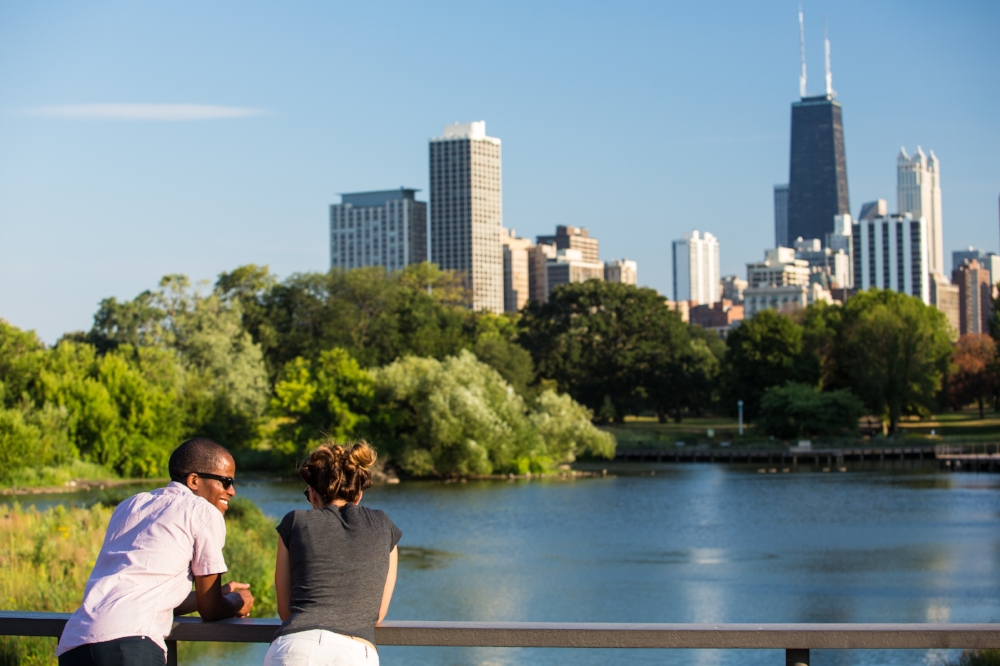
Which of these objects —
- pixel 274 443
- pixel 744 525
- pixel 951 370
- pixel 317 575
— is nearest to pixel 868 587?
pixel 744 525

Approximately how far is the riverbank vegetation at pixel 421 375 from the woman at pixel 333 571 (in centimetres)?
3803

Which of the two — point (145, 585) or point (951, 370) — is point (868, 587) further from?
point (951, 370)

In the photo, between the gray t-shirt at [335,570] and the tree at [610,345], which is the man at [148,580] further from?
the tree at [610,345]

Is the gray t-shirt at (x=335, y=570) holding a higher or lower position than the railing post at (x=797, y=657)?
higher

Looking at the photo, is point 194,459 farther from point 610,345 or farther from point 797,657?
point 610,345

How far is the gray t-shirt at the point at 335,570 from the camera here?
11.8ft

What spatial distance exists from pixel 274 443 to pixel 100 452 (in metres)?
8.39

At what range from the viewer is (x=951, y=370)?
7219cm

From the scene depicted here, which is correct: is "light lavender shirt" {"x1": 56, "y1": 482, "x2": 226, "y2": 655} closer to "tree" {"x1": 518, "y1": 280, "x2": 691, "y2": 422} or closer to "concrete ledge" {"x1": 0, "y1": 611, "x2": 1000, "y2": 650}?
"concrete ledge" {"x1": 0, "y1": 611, "x2": 1000, "y2": 650}

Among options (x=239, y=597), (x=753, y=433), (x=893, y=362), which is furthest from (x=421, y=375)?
(x=239, y=597)

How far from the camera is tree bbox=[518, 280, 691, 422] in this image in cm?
7506

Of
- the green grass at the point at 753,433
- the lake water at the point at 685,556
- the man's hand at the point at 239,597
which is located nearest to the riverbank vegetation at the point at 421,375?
the green grass at the point at 753,433

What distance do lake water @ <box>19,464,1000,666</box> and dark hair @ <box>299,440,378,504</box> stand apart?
10796mm

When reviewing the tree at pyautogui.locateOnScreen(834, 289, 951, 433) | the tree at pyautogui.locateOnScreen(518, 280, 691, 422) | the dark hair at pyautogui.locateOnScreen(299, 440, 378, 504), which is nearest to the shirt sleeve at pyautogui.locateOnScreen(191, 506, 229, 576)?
the dark hair at pyautogui.locateOnScreen(299, 440, 378, 504)
